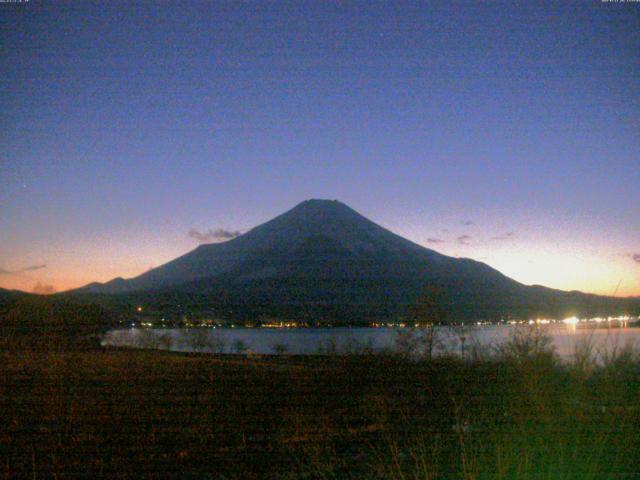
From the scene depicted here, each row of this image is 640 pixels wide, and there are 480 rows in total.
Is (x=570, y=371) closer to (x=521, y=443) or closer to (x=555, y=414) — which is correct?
(x=555, y=414)

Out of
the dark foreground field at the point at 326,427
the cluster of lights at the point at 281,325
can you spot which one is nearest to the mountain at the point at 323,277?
the cluster of lights at the point at 281,325

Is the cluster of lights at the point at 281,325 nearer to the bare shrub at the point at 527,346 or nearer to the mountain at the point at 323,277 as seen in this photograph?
the mountain at the point at 323,277

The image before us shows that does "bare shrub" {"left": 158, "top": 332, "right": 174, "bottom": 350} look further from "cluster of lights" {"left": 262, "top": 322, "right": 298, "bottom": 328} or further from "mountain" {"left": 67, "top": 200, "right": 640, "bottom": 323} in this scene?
"cluster of lights" {"left": 262, "top": 322, "right": 298, "bottom": 328}

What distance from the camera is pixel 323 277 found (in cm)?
8550

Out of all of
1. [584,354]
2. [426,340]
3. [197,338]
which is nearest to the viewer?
[584,354]

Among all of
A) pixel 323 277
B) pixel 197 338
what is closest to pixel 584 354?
pixel 197 338

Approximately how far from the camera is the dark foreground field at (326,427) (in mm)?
5199

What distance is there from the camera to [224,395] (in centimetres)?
1292

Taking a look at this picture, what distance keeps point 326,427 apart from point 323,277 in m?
76.6

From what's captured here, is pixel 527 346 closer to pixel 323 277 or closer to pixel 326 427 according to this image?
pixel 326 427

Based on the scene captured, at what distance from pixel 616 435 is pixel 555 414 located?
0.79 meters

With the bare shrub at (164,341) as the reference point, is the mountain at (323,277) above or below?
above

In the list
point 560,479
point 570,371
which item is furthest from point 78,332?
point 560,479

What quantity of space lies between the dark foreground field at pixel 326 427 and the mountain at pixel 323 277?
2069cm
